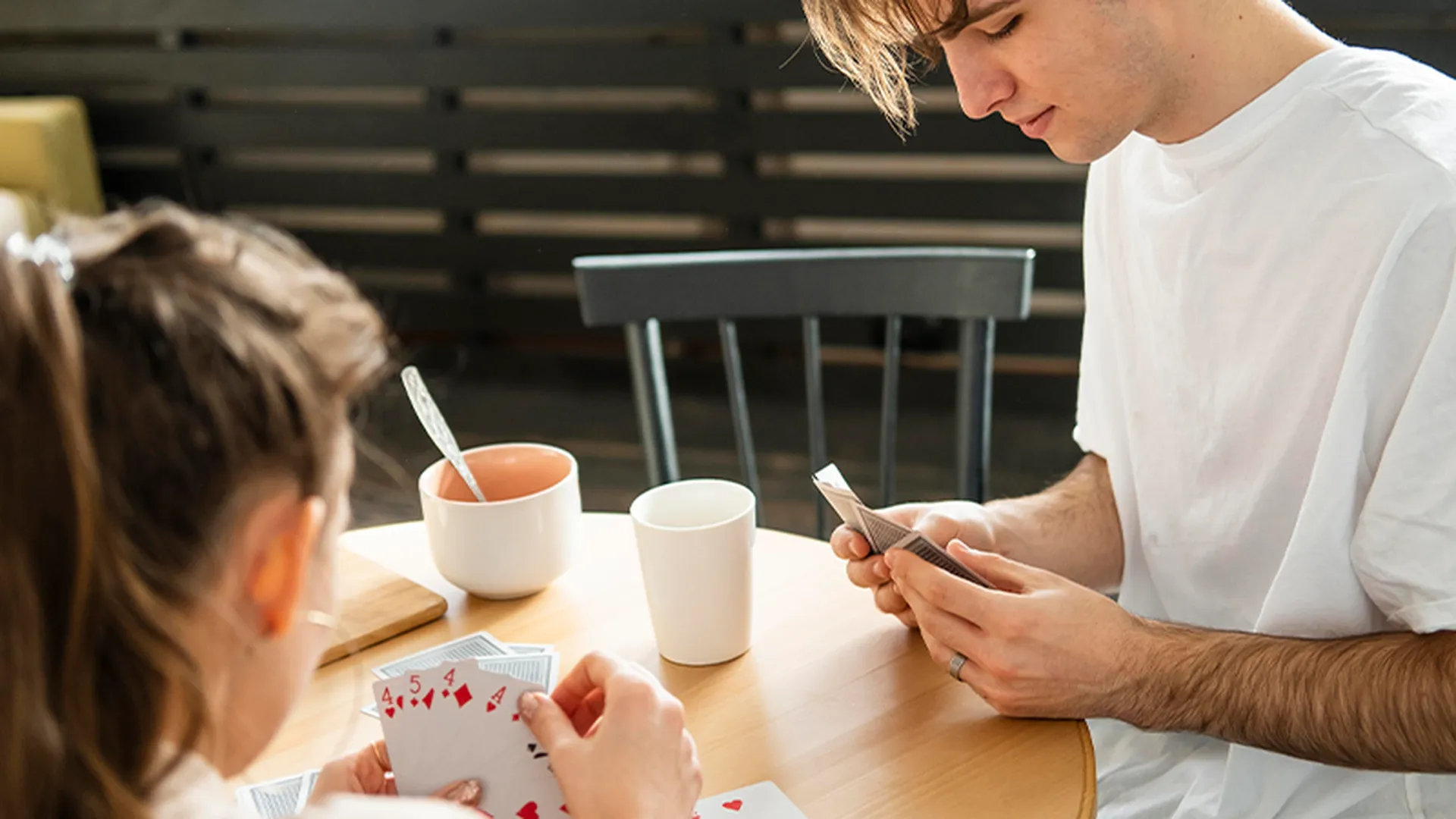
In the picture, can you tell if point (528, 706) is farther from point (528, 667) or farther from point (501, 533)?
point (501, 533)

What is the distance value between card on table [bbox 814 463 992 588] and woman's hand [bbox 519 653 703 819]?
27cm

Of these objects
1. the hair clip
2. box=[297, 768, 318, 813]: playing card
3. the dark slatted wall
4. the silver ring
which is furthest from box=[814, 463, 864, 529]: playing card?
the dark slatted wall

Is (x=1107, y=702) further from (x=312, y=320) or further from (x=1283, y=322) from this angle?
(x=312, y=320)

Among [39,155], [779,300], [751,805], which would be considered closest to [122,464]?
[751,805]

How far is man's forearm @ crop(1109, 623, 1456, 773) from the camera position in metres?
1.13

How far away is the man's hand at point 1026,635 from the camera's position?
1.08m

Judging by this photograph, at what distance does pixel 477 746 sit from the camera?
947 mm

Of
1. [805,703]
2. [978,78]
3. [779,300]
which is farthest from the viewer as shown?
[779,300]

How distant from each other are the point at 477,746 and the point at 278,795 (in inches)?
7.0

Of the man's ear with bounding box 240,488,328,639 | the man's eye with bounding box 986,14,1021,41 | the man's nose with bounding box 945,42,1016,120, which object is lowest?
the man's ear with bounding box 240,488,328,639

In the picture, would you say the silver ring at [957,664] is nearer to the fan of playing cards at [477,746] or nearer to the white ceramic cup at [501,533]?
the fan of playing cards at [477,746]

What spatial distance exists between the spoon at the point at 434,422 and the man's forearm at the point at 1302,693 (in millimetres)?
590

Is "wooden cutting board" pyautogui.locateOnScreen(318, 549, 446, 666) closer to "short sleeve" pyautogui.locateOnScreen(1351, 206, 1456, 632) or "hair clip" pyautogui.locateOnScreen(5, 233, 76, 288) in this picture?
"hair clip" pyautogui.locateOnScreen(5, 233, 76, 288)

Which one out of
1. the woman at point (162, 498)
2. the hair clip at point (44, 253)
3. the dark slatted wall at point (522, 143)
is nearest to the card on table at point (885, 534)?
the woman at point (162, 498)
